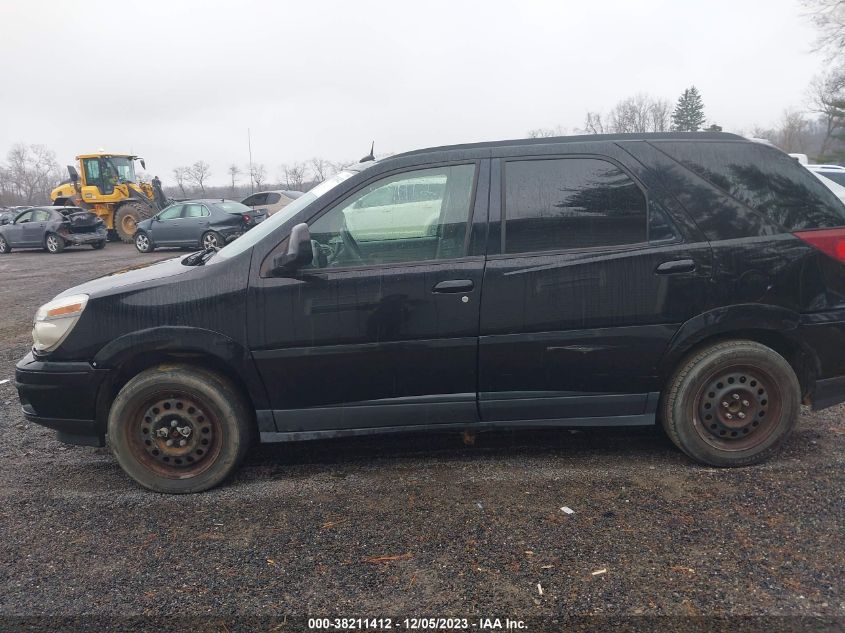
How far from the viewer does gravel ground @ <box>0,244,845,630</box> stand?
2373 mm

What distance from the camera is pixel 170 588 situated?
2557 millimetres

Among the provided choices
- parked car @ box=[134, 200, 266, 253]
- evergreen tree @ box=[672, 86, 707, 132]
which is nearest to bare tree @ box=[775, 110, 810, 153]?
evergreen tree @ box=[672, 86, 707, 132]

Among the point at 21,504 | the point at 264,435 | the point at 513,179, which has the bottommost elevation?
the point at 21,504

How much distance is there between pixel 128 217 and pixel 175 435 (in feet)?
74.0

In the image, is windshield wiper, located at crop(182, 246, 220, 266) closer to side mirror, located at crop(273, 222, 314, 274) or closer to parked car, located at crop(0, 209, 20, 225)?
side mirror, located at crop(273, 222, 314, 274)

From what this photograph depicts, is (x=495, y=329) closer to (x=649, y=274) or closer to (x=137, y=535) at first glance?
(x=649, y=274)

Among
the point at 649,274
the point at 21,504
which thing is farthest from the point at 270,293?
the point at 649,274

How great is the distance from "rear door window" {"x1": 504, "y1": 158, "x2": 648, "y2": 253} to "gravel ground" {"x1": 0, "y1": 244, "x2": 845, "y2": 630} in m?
1.33

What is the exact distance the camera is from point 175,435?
11.2 feet

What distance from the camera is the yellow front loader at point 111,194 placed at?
23.2m

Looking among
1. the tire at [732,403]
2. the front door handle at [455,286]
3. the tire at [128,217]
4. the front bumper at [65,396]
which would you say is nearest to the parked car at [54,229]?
the tire at [128,217]

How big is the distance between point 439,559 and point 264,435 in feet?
4.24

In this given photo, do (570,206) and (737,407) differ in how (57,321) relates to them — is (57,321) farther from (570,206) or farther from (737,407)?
(737,407)

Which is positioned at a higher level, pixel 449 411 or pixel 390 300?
pixel 390 300
